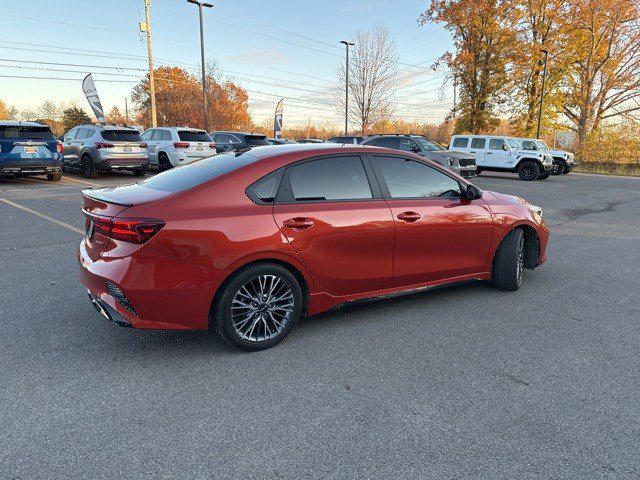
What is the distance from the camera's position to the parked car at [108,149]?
1509 centimetres

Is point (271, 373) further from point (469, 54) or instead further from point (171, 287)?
point (469, 54)

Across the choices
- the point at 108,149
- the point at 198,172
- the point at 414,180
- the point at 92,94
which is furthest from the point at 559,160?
the point at 92,94

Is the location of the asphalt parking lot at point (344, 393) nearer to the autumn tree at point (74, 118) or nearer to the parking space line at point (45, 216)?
the parking space line at point (45, 216)

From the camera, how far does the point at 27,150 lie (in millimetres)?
13414

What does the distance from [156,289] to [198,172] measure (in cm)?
108

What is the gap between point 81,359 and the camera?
10.8ft

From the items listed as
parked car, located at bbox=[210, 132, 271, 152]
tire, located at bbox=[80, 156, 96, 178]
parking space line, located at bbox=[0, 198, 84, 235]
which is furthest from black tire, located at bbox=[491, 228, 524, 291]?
parked car, located at bbox=[210, 132, 271, 152]

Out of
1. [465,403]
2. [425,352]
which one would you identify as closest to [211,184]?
[425,352]

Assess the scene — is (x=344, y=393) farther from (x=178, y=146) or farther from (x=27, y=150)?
(x=178, y=146)

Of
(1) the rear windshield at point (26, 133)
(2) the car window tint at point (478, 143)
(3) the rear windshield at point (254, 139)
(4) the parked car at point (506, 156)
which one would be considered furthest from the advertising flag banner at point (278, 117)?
(1) the rear windshield at point (26, 133)

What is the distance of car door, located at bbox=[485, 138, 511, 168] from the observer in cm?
2135

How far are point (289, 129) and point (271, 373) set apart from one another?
90.5m

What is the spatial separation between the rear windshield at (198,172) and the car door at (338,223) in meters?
0.44

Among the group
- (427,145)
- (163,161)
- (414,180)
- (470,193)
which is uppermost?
(427,145)
